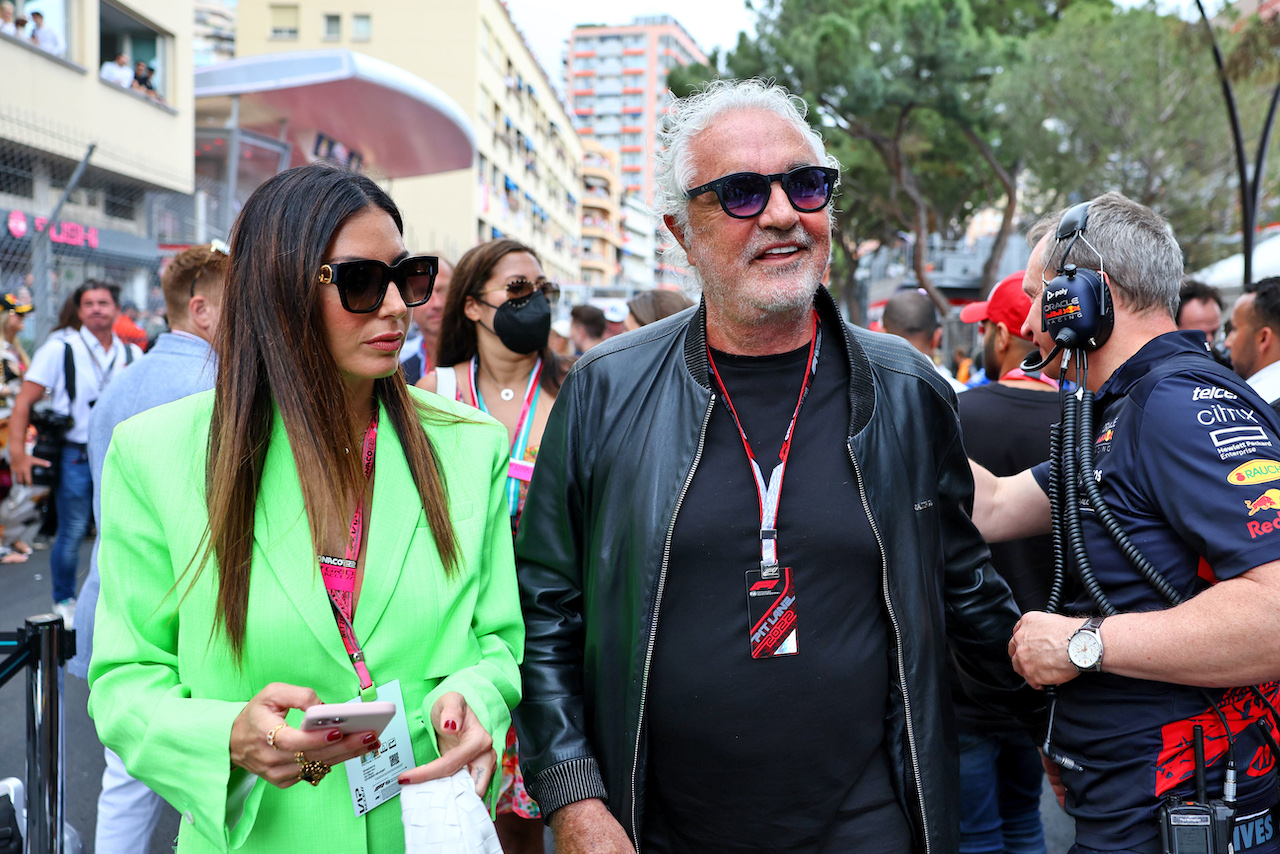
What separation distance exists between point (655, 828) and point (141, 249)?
1731 cm

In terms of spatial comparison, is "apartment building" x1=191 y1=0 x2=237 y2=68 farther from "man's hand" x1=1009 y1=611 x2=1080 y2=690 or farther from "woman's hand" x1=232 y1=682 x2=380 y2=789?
"man's hand" x1=1009 y1=611 x2=1080 y2=690

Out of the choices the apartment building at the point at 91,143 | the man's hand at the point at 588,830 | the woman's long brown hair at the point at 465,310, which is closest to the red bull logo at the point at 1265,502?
the man's hand at the point at 588,830

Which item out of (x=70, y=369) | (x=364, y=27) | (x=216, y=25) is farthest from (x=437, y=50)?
(x=216, y=25)

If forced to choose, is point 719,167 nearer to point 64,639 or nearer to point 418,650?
point 418,650

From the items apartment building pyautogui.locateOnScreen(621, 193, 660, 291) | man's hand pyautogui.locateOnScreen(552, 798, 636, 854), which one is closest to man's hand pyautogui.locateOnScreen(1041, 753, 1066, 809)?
man's hand pyautogui.locateOnScreen(552, 798, 636, 854)

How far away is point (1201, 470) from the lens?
194 cm

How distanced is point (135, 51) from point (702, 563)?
24.6 meters

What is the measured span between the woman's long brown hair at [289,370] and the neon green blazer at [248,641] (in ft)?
0.14

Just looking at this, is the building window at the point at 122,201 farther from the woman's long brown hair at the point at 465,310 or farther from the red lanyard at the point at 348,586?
the red lanyard at the point at 348,586

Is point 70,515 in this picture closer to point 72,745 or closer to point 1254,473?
point 72,745

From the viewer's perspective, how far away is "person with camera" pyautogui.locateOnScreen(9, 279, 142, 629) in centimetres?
717

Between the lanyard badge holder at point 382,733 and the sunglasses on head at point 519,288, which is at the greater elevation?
the sunglasses on head at point 519,288

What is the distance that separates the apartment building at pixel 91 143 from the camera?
37.9 feet

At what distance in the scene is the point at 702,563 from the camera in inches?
83.4
